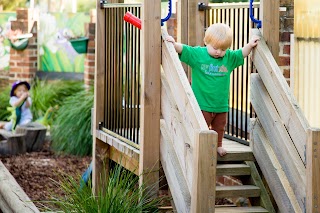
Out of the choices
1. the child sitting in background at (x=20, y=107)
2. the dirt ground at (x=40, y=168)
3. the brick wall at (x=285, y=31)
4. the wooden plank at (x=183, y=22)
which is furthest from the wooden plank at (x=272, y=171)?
the child sitting in background at (x=20, y=107)

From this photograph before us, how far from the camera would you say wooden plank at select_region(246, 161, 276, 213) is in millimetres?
6223

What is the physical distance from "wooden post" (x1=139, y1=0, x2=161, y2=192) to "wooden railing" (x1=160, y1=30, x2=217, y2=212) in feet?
0.17

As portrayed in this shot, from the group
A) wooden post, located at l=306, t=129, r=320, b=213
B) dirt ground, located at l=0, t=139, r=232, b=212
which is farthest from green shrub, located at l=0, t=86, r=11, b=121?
wooden post, located at l=306, t=129, r=320, b=213

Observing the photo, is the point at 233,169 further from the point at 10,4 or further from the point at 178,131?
the point at 10,4

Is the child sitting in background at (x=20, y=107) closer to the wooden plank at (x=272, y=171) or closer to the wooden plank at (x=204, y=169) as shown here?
Result: the wooden plank at (x=272, y=171)

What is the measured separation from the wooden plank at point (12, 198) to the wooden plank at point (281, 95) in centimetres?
227

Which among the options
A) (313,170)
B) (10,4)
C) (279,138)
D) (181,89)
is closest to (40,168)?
(181,89)

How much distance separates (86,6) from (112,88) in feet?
85.0

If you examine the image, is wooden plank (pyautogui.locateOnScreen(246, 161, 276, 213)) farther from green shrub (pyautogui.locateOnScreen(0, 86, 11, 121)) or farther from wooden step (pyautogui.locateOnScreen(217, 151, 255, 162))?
green shrub (pyautogui.locateOnScreen(0, 86, 11, 121))

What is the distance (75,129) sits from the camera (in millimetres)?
11969

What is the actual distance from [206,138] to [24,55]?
492 inches

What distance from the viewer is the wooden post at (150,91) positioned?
246 inches

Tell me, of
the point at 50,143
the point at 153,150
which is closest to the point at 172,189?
the point at 153,150

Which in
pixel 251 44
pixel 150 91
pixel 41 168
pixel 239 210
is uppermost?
pixel 251 44
